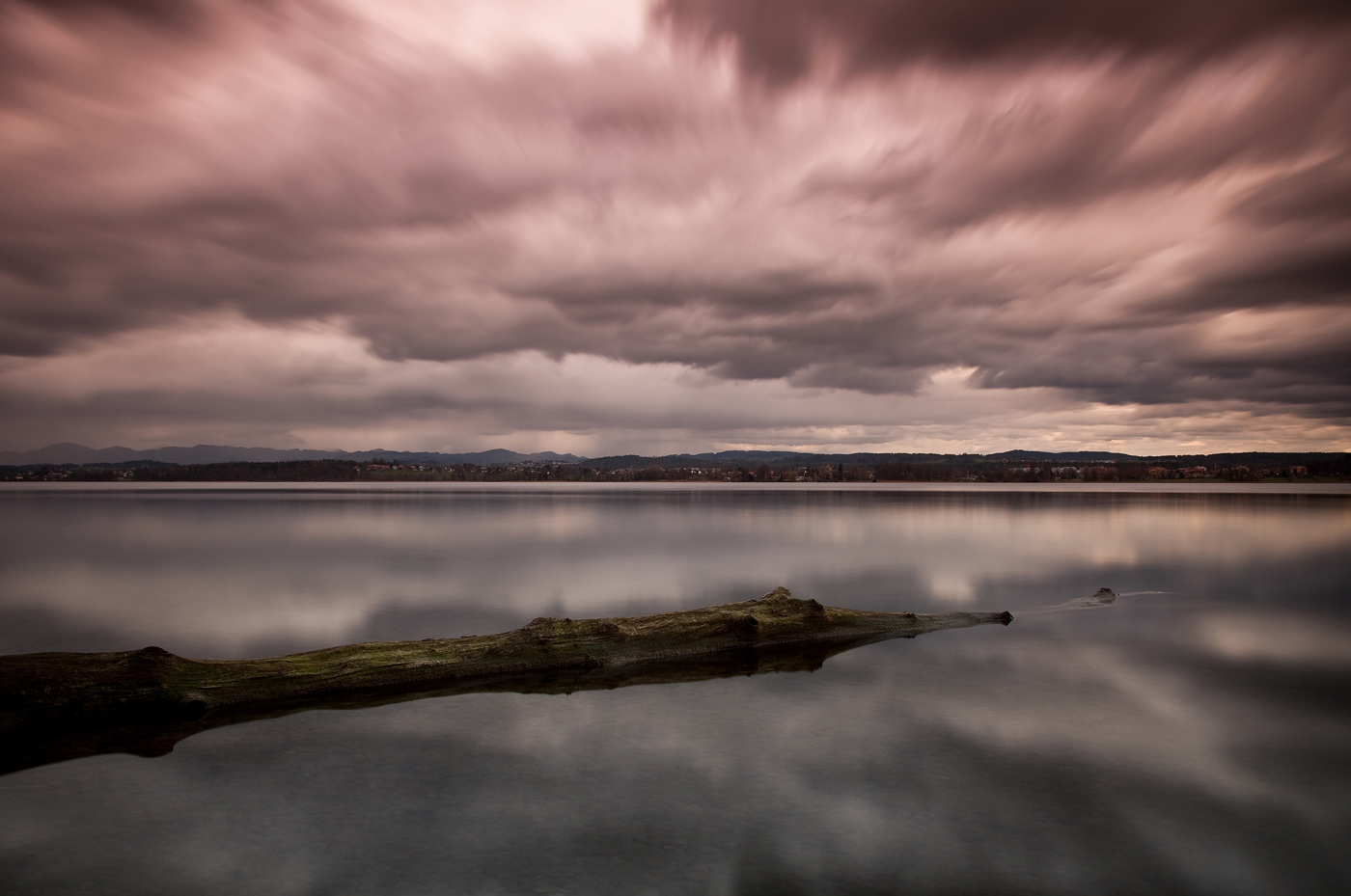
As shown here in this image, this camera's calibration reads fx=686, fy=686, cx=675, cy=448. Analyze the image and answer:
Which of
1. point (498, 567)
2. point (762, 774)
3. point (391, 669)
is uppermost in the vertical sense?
point (391, 669)

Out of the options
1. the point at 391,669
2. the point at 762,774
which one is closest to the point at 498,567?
the point at 391,669

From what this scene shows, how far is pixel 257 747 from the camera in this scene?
343 inches

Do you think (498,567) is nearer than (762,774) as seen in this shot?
No

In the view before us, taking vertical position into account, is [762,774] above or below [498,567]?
above

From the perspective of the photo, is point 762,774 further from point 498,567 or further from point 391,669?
point 498,567

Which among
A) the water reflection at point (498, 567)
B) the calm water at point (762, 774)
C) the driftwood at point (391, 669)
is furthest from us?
the water reflection at point (498, 567)

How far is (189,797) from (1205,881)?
9.90 meters

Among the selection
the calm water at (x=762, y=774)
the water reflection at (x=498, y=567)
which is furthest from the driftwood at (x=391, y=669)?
the water reflection at (x=498, y=567)

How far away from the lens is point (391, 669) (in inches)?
433

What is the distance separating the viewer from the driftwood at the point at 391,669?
28.8ft

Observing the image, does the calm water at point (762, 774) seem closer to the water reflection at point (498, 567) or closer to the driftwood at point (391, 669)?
the water reflection at point (498, 567)

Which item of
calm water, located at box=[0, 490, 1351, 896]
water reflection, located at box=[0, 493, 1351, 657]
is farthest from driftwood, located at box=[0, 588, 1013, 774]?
water reflection, located at box=[0, 493, 1351, 657]

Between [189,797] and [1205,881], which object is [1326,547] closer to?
[1205,881]

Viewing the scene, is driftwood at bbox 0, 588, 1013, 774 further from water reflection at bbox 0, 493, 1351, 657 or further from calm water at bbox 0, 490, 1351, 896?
water reflection at bbox 0, 493, 1351, 657
